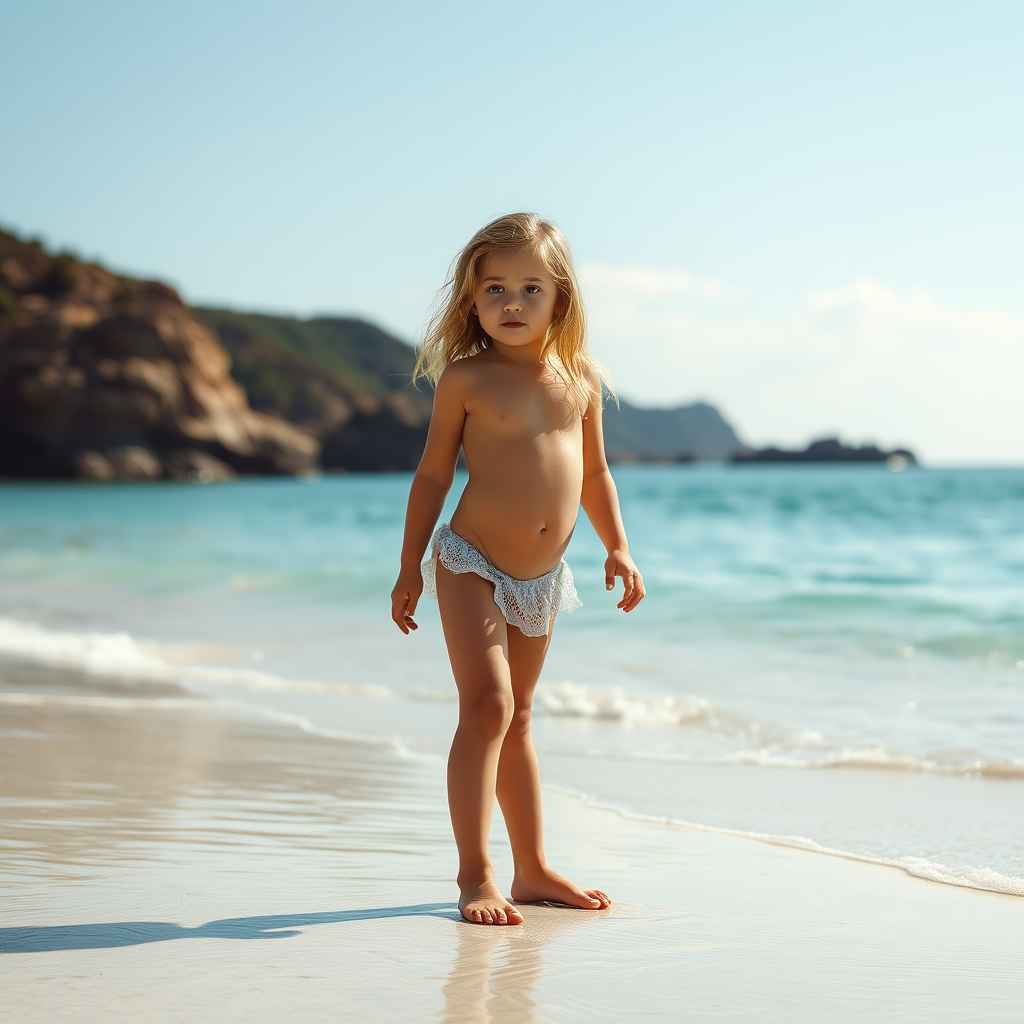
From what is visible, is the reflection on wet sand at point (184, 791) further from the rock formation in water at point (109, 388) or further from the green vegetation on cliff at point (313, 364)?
the green vegetation on cliff at point (313, 364)

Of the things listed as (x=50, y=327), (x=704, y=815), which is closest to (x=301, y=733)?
(x=704, y=815)

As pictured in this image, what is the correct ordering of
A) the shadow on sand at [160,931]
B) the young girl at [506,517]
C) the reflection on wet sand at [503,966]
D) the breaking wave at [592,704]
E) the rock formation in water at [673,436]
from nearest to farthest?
the reflection on wet sand at [503,966] → the shadow on sand at [160,931] → the young girl at [506,517] → the breaking wave at [592,704] → the rock formation in water at [673,436]

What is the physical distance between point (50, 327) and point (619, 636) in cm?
5150

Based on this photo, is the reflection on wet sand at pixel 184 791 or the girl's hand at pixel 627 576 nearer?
the girl's hand at pixel 627 576

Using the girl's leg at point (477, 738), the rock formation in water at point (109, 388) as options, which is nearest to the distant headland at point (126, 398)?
the rock formation in water at point (109, 388)

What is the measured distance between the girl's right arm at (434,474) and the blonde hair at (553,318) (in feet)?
0.41

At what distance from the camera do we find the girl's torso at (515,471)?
2.74m

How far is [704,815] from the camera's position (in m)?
3.76

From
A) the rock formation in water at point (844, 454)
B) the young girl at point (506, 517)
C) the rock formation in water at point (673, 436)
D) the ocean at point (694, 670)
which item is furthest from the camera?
the rock formation in water at point (673, 436)

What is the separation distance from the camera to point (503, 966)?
2211 mm

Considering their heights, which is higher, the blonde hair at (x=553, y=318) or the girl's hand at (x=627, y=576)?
the blonde hair at (x=553, y=318)

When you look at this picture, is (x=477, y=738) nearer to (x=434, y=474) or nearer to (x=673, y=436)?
(x=434, y=474)

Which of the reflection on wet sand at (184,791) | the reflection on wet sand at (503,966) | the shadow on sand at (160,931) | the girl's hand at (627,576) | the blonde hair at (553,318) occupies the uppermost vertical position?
the blonde hair at (553,318)

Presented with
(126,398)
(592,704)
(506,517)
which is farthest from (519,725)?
(126,398)
